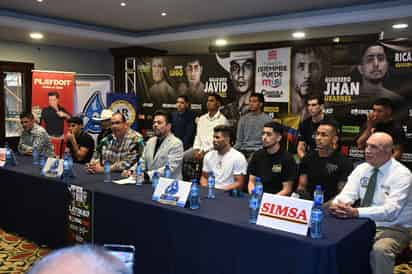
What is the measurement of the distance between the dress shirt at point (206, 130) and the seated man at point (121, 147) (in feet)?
5.87

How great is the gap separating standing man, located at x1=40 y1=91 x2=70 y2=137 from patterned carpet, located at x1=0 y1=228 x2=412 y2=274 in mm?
3741

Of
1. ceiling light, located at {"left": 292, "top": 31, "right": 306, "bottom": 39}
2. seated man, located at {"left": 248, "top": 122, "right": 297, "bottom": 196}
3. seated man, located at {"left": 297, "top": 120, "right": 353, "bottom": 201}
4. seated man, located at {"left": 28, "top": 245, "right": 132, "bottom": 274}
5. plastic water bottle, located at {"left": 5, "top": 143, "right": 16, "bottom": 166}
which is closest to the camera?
seated man, located at {"left": 28, "top": 245, "right": 132, "bottom": 274}

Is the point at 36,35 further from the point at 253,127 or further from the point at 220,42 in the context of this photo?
the point at 253,127

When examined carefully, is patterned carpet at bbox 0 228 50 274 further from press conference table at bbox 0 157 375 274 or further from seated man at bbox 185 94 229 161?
seated man at bbox 185 94 229 161

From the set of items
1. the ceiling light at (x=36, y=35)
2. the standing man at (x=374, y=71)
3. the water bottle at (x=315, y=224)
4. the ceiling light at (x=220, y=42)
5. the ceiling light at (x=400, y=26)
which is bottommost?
the water bottle at (x=315, y=224)

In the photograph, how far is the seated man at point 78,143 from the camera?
14.8ft

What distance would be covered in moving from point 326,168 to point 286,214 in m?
1.15

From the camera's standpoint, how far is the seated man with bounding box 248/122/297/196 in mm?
2998

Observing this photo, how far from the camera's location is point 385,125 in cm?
395

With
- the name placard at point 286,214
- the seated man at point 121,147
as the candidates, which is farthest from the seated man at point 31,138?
the name placard at point 286,214

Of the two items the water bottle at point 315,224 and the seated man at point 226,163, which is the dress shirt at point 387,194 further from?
the seated man at point 226,163

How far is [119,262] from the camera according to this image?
559 mm

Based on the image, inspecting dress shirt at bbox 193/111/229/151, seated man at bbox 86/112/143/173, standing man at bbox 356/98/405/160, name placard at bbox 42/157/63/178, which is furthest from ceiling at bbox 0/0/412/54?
name placard at bbox 42/157/63/178

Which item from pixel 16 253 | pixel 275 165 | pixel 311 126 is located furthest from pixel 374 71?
pixel 16 253
